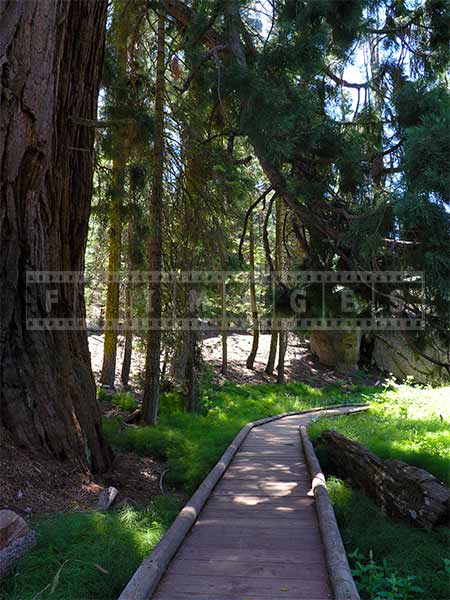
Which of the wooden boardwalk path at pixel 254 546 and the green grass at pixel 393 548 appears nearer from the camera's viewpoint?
the wooden boardwalk path at pixel 254 546

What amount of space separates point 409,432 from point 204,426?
3.62m

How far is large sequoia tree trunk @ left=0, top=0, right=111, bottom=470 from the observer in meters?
4.31

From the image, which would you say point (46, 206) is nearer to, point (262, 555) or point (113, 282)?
point (262, 555)

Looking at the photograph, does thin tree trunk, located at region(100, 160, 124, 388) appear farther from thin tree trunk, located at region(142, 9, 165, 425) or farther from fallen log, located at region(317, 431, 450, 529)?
fallen log, located at region(317, 431, 450, 529)

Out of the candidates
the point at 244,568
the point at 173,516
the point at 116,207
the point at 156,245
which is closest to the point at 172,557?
the point at 244,568

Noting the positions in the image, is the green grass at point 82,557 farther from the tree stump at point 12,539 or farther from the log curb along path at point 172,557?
the log curb along path at point 172,557

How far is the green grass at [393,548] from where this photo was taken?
3.45 meters

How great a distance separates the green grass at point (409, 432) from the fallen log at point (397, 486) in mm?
399

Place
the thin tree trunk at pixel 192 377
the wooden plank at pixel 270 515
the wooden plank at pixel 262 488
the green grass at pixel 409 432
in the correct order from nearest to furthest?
the wooden plank at pixel 270 515 < the wooden plank at pixel 262 488 < the green grass at pixel 409 432 < the thin tree trunk at pixel 192 377

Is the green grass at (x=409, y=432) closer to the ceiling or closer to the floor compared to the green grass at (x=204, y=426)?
closer to the ceiling

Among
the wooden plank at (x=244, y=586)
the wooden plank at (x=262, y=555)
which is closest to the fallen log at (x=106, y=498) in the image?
the wooden plank at (x=262, y=555)

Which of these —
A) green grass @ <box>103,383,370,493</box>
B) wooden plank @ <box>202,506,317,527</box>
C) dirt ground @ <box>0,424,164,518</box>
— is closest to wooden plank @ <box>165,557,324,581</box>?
wooden plank @ <box>202,506,317,527</box>

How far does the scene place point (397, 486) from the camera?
181 inches

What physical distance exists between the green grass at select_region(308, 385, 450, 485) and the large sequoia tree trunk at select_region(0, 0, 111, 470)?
3292 millimetres
